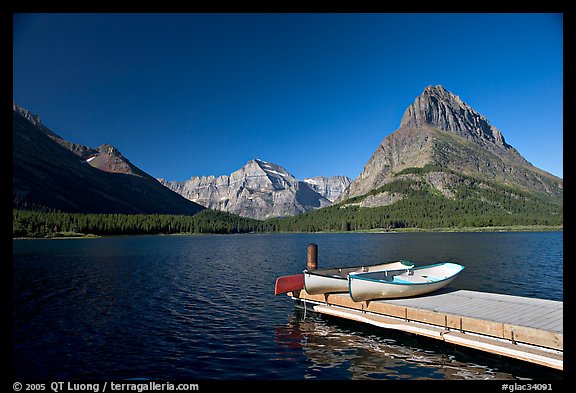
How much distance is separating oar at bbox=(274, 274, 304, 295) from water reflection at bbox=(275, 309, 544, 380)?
4.29 metres

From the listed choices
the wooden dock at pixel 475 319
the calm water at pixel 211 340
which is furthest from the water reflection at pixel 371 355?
the wooden dock at pixel 475 319

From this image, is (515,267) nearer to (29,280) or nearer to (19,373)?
(19,373)

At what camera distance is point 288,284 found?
105 feet

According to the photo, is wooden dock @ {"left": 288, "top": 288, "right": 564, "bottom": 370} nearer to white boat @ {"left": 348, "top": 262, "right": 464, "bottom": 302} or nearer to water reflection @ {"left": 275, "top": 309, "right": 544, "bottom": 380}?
white boat @ {"left": 348, "top": 262, "right": 464, "bottom": 302}

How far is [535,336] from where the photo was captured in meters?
17.9

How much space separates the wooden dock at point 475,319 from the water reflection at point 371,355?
90 cm

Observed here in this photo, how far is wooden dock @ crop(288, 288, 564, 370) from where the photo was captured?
17688 mm

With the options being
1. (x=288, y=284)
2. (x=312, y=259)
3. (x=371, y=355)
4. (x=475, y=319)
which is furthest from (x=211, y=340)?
(x=475, y=319)

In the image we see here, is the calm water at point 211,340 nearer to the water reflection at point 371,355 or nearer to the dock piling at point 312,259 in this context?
the water reflection at point 371,355

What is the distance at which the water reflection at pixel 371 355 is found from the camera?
1836 centimetres

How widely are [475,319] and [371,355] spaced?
242 inches
